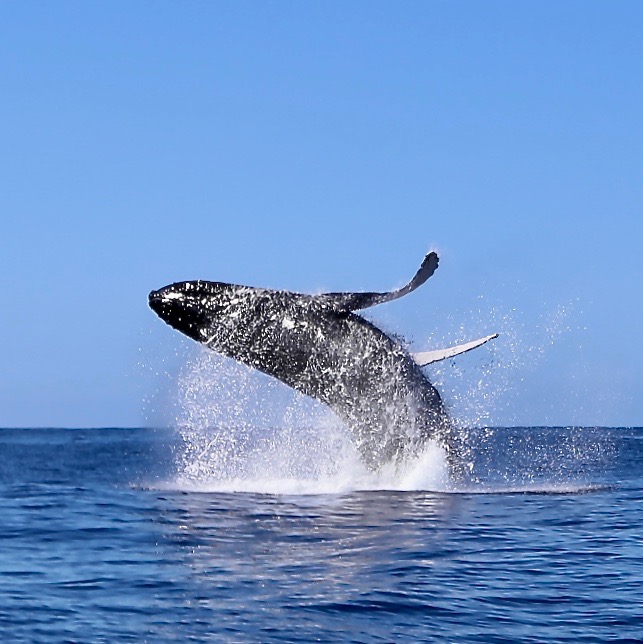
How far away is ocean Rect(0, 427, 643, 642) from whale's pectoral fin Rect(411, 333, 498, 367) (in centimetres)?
178

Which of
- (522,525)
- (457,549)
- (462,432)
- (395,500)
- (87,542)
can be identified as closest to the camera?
(457,549)

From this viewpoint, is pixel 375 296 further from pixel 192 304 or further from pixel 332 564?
pixel 332 564

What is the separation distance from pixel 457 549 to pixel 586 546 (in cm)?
177

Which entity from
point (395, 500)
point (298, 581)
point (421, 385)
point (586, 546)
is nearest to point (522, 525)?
point (586, 546)

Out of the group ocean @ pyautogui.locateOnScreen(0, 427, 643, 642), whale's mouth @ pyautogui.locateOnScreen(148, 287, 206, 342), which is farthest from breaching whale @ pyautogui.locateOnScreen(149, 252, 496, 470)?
ocean @ pyautogui.locateOnScreen(0, 427, 643, 642)

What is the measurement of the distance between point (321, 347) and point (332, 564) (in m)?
6.94

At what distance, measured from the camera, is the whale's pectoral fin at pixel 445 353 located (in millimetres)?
17391

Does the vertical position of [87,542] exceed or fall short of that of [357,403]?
it falls short

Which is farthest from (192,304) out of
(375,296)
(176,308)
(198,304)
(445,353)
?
(445,353)

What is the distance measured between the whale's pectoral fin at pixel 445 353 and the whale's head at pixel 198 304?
3080 mm

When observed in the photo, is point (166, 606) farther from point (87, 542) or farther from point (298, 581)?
point (87, 542)

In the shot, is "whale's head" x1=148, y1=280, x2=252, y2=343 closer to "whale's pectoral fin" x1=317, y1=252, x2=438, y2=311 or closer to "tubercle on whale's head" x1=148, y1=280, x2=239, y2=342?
"tubercle on whale's head" x1=148, y1=280, x2=239, y2=342

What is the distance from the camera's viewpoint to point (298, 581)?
1072 centimetres

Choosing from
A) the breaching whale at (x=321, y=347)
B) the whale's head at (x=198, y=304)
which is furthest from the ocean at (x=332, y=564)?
the whale's head at (x=198, y=304)
